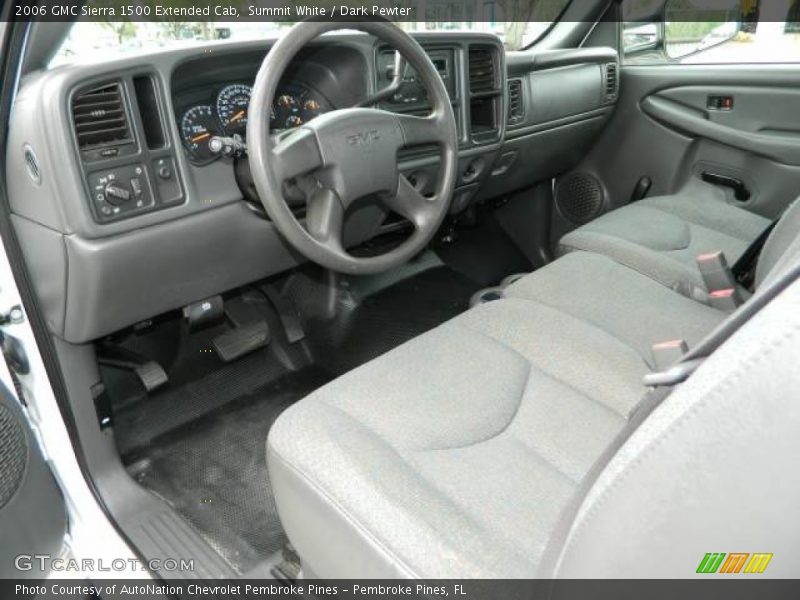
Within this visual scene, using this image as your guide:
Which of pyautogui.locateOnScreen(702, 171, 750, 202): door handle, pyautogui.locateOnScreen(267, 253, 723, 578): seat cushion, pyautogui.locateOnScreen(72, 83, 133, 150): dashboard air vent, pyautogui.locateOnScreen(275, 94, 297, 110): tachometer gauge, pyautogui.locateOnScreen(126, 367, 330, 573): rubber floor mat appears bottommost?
pyautogui.locateOnScreen(126, 367, 330, 573): rubber floor mat

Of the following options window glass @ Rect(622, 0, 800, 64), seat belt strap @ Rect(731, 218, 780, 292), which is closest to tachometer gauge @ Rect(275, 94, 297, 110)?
seat belt strap @ Rect(731, 218, 780, 292)

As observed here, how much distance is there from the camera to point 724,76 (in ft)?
7.59

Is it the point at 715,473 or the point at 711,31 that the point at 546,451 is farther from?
the point at 711,31

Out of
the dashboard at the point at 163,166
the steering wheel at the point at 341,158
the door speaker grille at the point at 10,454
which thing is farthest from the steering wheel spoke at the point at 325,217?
the door speaker grille at the point at 10,454

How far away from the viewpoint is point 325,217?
127 centimetres

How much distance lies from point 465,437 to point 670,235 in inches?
42.9

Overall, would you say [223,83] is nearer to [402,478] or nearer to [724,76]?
[402,478]

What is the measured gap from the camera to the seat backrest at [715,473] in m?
0.47

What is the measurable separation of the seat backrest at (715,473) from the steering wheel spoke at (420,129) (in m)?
0.93

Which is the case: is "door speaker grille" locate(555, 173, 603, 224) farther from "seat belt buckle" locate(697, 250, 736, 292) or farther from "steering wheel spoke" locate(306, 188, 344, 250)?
"steering wheel spoke" locate(306, 188, 344, 250)

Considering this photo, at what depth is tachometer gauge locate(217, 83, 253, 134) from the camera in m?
1.43

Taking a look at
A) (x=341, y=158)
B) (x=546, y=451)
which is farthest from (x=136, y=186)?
(x=546, y=451)

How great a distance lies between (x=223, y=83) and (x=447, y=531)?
3.45ft

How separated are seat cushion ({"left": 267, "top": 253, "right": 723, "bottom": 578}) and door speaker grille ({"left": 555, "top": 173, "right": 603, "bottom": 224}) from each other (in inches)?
50.9
